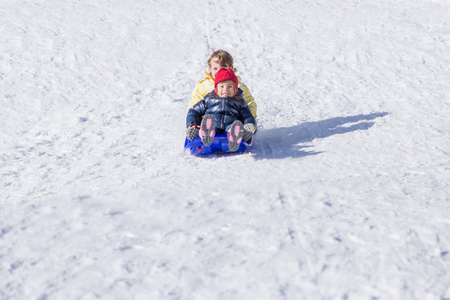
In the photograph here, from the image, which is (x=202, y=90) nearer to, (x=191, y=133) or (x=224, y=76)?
(x=224, y=76)

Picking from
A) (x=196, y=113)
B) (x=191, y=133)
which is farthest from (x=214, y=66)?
(x=191, y=133)

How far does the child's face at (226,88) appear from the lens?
468 centimetres

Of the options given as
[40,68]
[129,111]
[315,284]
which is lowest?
[315,284]

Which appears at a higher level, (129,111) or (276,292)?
(129,111)

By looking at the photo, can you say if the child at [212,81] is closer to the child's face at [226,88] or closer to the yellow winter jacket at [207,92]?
the yellow winter jacket at [207,92]

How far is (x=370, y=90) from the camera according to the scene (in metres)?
6.41

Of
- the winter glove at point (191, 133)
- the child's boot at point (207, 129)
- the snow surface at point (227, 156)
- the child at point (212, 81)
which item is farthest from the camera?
the child at point (212, 81)

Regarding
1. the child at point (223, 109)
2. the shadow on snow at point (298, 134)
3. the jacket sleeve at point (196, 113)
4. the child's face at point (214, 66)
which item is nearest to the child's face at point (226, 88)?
the child at point (223, 109)

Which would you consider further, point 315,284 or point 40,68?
point 40,68

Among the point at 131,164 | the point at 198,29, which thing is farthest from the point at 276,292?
the point at 198,29

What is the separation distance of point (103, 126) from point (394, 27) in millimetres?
5047

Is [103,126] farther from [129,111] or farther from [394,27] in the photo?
[394,27]

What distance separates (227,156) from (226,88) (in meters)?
0.59

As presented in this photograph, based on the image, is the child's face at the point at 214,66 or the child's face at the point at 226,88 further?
the child's face at the point at 214,66
